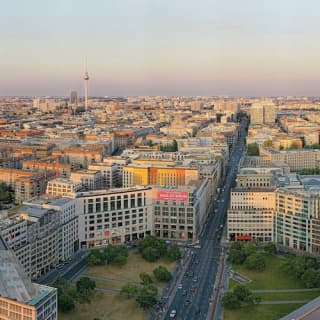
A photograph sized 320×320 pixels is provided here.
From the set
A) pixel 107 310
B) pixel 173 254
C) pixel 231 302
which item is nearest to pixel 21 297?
pixel 107 310

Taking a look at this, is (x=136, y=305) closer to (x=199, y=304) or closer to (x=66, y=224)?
(x=199, y=304)

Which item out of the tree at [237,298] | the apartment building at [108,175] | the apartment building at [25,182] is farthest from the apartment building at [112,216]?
the apartment building at [108,175]

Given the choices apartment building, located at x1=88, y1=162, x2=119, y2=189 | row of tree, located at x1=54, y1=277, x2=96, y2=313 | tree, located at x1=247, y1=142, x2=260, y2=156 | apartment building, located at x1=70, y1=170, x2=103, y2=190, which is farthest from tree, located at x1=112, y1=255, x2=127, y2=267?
tree, located at x1=247, y1=142, x2=260, y2=156

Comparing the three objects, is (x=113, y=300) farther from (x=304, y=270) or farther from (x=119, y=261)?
(x=304, y=270)

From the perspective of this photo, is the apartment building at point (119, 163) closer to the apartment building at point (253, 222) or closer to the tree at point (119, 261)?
the apartment building at point (253, 222)

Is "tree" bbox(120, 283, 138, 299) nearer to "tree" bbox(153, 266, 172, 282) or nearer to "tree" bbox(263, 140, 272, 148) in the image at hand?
"tree" bbox(153, 266, 172, 282)

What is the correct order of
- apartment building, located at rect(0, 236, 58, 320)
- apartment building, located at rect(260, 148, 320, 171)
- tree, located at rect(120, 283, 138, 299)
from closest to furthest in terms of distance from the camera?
apartment building, located at rect(0, 236, 58, 320)
tree, located at rect(120, 283, 138, 299)
apartment building, located at rect(260, 148, 320, 171)
